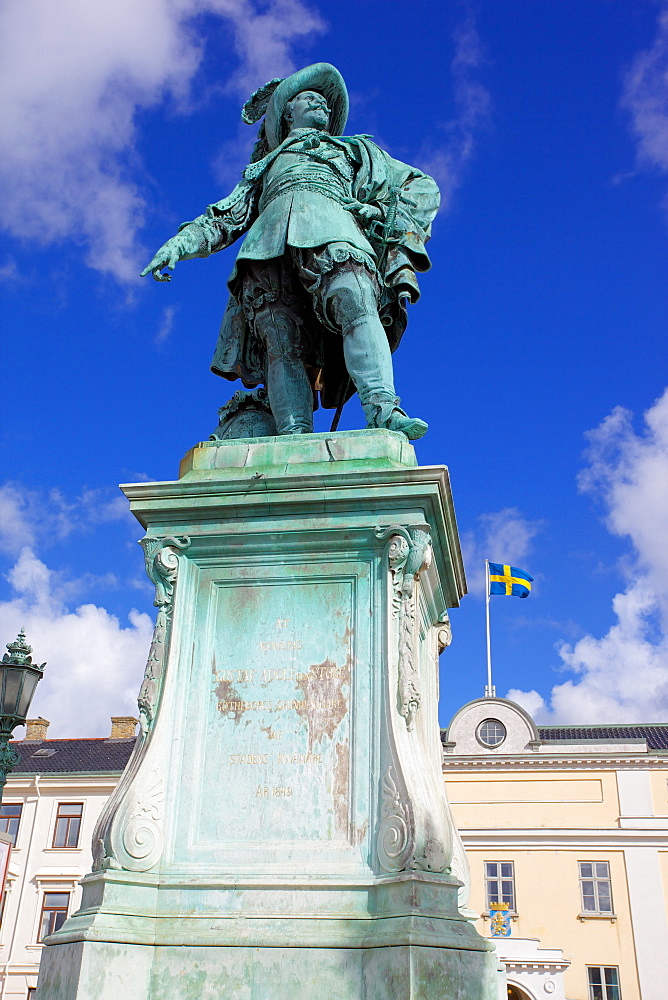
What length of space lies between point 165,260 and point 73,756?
136 feet

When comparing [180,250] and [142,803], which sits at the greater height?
[180,250]

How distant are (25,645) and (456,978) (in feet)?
26.5

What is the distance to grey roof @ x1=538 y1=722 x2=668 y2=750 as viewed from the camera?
44.9 metres

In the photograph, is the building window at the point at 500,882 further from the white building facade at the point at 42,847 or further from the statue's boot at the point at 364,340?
the statue's boot at the point at 364,340

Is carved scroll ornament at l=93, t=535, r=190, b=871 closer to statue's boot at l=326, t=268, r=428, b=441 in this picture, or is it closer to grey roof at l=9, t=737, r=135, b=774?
statue's boot at l=326, t=268, r=428, b=441

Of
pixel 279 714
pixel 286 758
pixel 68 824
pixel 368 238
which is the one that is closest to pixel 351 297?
pixel 368 238

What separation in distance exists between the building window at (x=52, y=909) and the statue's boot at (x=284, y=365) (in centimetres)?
3775

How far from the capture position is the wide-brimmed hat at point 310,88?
303 inches

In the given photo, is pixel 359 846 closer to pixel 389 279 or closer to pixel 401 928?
pixel 401 928

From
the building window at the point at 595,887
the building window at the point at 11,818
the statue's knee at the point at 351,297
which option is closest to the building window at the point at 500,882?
the building window at the point at 595,887

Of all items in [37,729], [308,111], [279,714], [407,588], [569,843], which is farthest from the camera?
[37,729]

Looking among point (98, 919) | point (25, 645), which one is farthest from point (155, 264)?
point (25, 645)

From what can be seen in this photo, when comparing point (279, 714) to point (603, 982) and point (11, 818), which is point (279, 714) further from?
point (11, 818)

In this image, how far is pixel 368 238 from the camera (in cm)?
711
